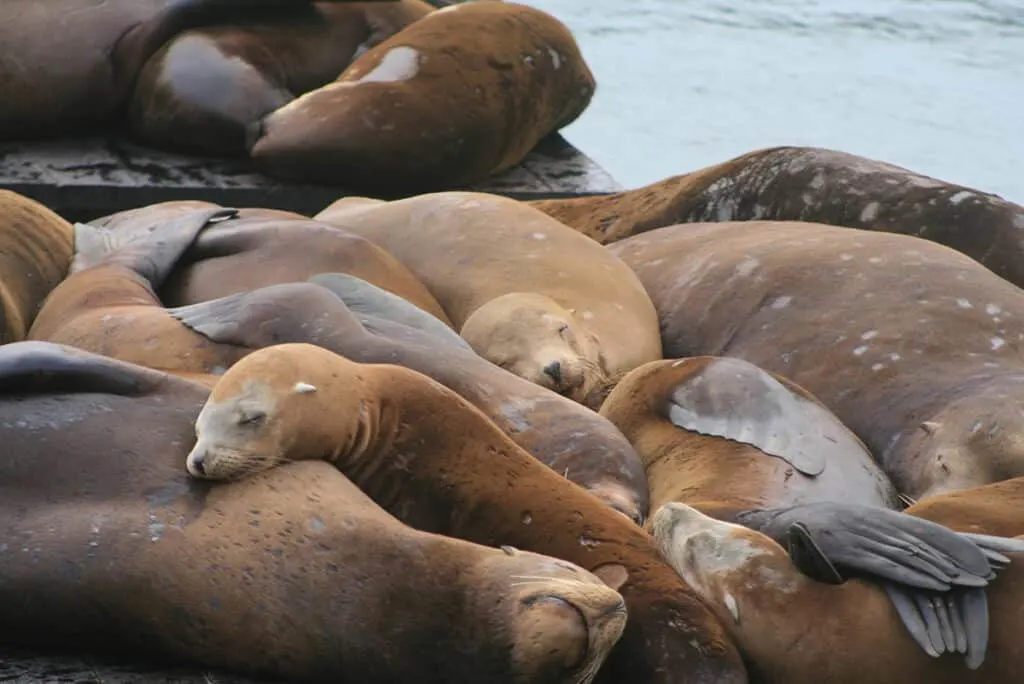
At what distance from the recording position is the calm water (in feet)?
28.7

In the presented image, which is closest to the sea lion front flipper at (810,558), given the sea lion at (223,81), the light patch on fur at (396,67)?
the light patch on fur at (396,67)

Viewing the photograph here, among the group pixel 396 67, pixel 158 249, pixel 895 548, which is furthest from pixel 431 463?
pixel 396 67

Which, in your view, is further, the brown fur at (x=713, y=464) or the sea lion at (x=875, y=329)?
the sea lion at (x=875, y=329)

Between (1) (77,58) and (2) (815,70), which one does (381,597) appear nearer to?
(1) (77,58)

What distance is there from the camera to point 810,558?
2.28 meters

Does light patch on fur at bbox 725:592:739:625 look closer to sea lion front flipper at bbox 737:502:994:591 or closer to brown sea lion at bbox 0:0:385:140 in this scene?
sea lion front flipper at bbox 737:502:994:591

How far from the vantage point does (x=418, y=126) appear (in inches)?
207

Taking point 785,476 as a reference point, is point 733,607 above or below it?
above

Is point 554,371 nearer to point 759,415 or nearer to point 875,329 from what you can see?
point 759,415

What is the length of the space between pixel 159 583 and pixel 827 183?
275cm

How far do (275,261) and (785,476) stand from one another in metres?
1.26

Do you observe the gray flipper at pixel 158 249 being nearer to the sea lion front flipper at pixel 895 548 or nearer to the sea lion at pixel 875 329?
the sea lion at pixel 875 329

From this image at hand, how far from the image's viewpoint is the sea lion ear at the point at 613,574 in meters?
2.22

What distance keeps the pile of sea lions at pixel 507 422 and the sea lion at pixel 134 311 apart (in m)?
0.01
